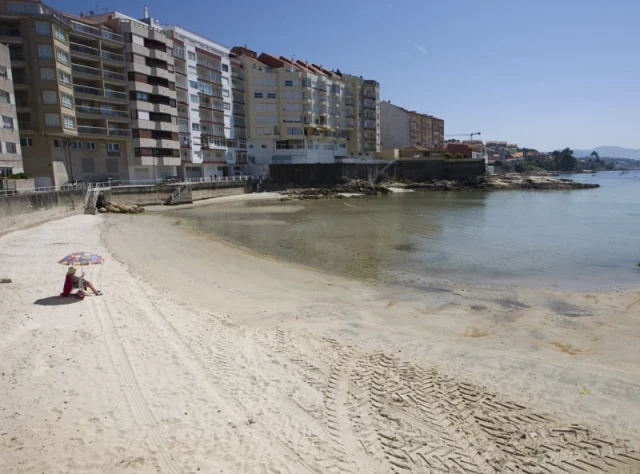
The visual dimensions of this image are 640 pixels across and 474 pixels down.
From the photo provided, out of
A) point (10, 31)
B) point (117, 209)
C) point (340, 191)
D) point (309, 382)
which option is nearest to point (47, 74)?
point (10, 31)

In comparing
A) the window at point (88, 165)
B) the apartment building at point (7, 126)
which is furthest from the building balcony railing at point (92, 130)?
the apartment building at point (7, 126)

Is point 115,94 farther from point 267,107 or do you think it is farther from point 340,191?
point 340,191

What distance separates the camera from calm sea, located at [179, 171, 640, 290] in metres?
20.8

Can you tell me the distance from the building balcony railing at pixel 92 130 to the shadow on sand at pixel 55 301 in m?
49.1

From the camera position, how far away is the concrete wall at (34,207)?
1053 inches

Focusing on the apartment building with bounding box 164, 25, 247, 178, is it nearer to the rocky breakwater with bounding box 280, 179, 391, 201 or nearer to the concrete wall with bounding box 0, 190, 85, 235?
the rocky breakwater with bounding box 280, 179, 391, 201

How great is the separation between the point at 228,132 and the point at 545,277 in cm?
7191

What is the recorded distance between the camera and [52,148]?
165 ft

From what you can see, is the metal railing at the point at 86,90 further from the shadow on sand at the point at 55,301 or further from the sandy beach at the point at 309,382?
the shadow on sand at the point at 55,301

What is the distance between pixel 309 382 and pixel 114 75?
210 ft

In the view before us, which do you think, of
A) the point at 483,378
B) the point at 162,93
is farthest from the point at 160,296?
the point at 162,93

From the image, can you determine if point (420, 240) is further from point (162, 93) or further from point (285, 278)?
point (162, 93)

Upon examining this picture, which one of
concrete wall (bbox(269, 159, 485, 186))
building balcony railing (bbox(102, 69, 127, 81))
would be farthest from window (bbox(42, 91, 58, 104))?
concrete wall (bbox(269, 159, 485, 186))

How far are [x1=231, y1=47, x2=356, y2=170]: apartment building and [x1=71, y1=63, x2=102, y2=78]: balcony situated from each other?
111 ft
